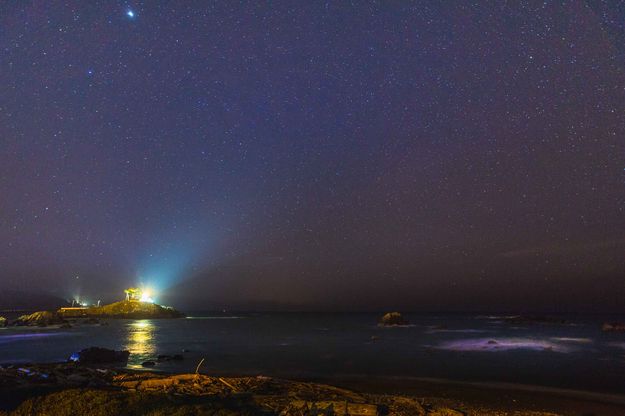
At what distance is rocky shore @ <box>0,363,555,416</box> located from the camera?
1348 cm

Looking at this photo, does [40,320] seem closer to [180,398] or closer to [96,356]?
[96,356]

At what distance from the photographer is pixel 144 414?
12672mm

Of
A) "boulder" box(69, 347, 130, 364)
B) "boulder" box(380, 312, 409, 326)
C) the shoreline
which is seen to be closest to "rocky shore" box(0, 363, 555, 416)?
the shoreline

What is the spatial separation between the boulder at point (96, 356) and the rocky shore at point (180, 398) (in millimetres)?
8552

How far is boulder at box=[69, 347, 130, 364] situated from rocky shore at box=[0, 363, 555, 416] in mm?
8552

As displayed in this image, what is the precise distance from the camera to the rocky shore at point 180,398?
531 inches

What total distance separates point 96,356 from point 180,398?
79.5 feet

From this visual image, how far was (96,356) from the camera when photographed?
36.2 meters

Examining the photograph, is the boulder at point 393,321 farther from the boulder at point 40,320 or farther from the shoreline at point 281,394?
the shoreline at point 281,394

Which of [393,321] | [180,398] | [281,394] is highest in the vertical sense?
[180,398]

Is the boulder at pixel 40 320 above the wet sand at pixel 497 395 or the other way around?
the other way around

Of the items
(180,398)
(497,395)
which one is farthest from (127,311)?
(180,398)

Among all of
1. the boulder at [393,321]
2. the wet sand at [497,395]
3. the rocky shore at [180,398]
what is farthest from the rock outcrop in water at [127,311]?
the wet sand at [497,395]

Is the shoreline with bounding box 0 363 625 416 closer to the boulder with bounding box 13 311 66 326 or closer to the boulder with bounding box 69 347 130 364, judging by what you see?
the boulder with bounding box 69 347 130 364
